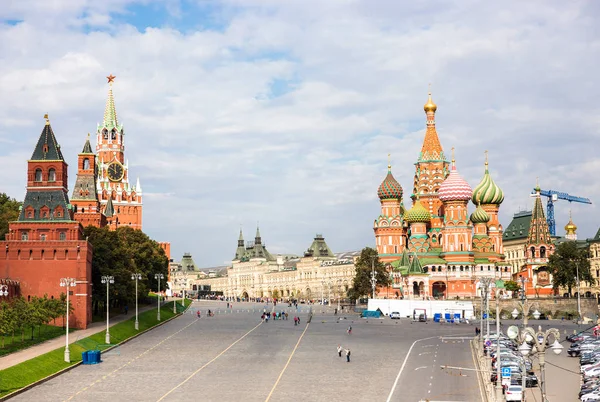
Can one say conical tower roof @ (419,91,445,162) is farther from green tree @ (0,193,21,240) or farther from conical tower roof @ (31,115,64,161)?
conical tower roof @ (31,115,64,161)

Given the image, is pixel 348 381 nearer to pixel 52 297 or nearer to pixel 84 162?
pixel 52 297

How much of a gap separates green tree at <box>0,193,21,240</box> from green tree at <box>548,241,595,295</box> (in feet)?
291

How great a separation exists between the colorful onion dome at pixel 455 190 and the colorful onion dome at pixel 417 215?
6.83 m

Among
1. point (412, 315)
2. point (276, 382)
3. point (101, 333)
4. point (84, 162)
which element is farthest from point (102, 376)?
point (84, 162)

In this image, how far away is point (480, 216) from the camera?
16575 cm

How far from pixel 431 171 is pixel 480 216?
14631mm

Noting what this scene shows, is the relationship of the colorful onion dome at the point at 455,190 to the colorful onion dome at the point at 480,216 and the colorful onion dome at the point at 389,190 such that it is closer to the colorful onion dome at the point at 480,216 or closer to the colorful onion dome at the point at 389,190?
the colorful onion dome at the point at 480,216

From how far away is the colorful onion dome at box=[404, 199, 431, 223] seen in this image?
16750 centimetres

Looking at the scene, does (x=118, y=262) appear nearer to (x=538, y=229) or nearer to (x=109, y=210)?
(x=109, y=210)

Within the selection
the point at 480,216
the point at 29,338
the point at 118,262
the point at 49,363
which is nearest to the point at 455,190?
the point at 480,216

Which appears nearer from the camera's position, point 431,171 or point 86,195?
point 86,195

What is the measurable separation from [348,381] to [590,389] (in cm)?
1572

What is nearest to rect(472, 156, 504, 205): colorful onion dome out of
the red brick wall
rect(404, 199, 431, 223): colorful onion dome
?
Answer: rect(404, 199, 431, 223): colorful onion dome

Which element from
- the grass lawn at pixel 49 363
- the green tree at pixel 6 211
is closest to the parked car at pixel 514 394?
the grass lawn at pixel 49 363
